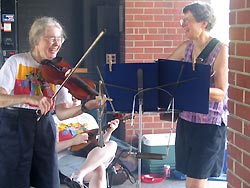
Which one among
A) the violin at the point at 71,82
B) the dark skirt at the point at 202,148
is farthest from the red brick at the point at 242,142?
the violin at the point at 71,82

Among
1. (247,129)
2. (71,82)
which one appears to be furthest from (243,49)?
(71,82)

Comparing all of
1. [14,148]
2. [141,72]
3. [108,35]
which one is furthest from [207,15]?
[108,35]

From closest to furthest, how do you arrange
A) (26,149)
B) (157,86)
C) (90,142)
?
(157,86)
(26,149)
(90,142)

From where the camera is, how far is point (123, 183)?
12.7ft

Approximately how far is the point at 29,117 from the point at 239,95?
3.68 ft

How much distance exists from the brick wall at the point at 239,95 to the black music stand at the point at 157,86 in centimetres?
14

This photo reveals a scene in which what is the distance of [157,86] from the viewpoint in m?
2.21

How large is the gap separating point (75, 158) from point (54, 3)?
1.96m

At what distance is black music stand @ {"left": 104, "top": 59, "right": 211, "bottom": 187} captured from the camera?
2.14 m

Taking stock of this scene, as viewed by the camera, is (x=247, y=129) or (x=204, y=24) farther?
(x=204, y=24)

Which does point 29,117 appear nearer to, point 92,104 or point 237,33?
point 92,104

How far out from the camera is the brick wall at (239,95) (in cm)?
192

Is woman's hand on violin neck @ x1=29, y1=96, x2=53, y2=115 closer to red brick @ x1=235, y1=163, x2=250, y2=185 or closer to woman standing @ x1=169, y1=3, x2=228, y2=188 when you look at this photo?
woman standing @ x1=169, y1=3, x2=228, y2=188

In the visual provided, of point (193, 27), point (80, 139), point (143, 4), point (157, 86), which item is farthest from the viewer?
point (143, 4)
